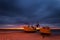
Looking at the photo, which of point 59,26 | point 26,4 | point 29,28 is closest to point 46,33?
point 29,28

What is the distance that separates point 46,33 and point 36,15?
0.29 meters

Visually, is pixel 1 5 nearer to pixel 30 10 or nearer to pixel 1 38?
pixel 30 10

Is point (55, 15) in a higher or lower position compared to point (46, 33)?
higher

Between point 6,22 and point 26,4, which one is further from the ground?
point 26,4

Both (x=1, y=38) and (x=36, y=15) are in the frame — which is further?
(x=36, y=15)

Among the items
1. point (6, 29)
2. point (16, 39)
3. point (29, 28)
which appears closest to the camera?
point (16, 39)

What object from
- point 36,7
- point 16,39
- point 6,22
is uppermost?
point 36,7

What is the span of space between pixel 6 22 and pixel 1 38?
0.29 metres

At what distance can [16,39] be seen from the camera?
0.92 metres

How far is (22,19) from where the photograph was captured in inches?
48.0

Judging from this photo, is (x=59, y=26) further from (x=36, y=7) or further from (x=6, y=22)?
(x=6, y=22)

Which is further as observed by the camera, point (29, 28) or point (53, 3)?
point (53, 3)

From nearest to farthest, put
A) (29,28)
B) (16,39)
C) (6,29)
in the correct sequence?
(16,39) < (29,28) < (6,29)

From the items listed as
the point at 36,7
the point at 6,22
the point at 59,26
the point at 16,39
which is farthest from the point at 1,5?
the point at 59,26
